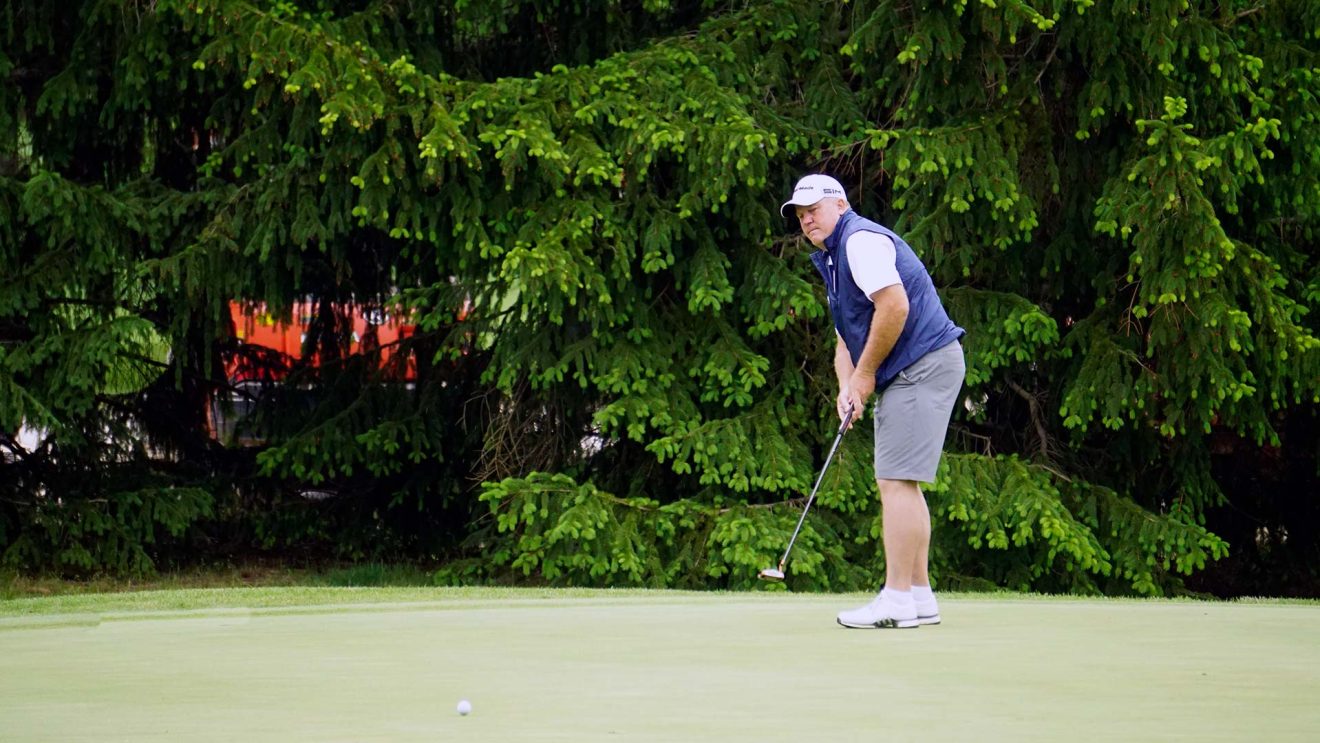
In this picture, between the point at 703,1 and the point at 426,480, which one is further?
the point at 426,480

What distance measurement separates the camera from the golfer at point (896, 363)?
6125mm

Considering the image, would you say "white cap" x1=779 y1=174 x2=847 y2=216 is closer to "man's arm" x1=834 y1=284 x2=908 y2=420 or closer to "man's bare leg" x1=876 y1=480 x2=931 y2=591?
"man's arm" x1=834 y1=284 x2=908 y2=420

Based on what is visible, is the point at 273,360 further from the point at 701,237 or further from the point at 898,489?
the point at 898,489

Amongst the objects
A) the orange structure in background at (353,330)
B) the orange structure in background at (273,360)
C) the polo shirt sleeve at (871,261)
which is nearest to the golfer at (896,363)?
the polo shirt sleeve at (871,261)

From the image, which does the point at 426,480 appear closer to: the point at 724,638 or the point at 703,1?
the point at 703,1

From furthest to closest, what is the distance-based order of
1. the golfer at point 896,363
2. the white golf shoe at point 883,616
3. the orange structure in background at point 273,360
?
1. the orange structure in background at point 273,360
2. the golfer at point 896,363
3. the white golf shoe at point 883,616

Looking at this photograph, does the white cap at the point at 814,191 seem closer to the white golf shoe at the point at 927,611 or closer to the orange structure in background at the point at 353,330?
the white golf shoe at the point at 927,611

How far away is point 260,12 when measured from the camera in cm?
1036

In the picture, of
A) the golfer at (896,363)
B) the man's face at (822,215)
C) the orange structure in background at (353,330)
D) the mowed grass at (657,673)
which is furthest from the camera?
the orange structure in background at (353,330)

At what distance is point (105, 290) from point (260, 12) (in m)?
2.54

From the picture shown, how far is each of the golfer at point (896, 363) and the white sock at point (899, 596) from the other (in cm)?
3

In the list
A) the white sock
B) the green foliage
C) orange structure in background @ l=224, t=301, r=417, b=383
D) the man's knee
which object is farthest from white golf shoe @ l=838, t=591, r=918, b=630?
orange structure in background @ l=224, t=301, r=417, b=383

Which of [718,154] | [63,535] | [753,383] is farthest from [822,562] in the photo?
[63,535]

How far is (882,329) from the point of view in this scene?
6.08m
